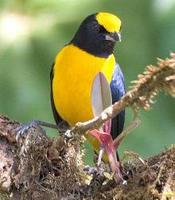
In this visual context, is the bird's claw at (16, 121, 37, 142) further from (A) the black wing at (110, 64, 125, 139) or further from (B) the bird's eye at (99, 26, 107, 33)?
(B) the bird's eye at (99, 26, 107, 33)

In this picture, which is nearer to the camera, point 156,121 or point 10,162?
point 10,162

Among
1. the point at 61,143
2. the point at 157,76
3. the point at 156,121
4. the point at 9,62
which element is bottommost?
the point at 156,121

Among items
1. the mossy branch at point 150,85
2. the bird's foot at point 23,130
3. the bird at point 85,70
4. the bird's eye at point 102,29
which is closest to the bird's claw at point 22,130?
the bird's foot at point 23,130

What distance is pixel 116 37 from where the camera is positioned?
9.75 ft

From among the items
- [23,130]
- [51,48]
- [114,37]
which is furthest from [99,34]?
[23,130]

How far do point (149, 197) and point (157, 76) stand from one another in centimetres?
38

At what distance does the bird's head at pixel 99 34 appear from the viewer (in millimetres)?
2980

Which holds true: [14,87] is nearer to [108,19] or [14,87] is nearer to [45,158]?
[108,19]

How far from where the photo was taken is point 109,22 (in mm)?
2998

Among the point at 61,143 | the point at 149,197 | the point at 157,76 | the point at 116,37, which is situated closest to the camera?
the point at 157,76

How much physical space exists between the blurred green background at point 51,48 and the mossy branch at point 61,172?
1.11m

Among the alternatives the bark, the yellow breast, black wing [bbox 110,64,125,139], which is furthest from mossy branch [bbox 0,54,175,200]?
black wing [bbox 110,64,125,139]

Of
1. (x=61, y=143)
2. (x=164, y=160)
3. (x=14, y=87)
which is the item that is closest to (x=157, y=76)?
(x=164, y=160)

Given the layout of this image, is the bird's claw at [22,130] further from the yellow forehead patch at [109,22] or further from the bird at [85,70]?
the yellow forehead patch at [109,22]
